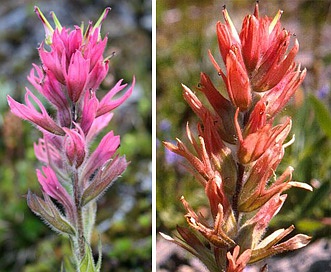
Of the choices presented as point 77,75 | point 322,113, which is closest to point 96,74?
point 77,75

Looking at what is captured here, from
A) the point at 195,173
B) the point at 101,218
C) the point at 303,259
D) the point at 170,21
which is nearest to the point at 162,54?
the point at 170,21

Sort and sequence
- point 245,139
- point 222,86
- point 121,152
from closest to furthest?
point 245,139 → point 121,152 → point 222,86

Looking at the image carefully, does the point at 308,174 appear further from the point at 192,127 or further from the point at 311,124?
the point at 192,127

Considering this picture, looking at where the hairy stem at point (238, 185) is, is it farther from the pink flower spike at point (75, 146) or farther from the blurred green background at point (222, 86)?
the blurred green background at point (222, 86)

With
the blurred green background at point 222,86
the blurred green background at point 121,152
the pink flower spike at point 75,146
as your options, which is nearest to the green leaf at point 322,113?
the blurred green background at point 222,86

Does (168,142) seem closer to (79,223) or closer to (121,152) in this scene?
(79,223)

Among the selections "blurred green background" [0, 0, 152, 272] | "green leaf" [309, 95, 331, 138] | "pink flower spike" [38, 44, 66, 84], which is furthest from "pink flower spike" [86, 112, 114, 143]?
"green leaf" [309, 95, 331, 138]
